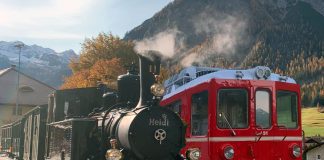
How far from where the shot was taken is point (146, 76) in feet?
23.3

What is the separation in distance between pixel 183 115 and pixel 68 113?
10.8ft

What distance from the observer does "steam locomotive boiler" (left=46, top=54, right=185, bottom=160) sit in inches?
262

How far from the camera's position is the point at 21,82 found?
5562 centimetres

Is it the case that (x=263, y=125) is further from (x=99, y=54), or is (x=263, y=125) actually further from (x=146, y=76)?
(x=99, y=54)

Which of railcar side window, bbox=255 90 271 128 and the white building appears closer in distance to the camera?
railcar side window, bbox=255 90 271 128

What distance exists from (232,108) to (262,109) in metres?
0.84

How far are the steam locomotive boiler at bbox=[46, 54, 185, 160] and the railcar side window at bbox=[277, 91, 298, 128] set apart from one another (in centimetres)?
432

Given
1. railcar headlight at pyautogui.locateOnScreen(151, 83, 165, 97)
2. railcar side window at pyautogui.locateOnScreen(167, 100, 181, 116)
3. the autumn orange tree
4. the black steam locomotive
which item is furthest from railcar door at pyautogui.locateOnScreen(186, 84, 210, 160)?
the autumn orange tree

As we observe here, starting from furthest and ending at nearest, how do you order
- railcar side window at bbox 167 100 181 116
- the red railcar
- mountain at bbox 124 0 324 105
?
1. mountain at bbox 124 0 324 105
2. railcar side window at bbox 167 100 181 116
3. the red railcar

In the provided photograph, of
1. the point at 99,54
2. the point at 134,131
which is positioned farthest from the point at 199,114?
the point at 99,54

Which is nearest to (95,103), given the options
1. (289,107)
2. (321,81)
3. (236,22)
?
(289,107)

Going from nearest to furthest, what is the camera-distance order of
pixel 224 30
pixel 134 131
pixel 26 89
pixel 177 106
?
pixel 134 131
pixel 177 106
pixel 26 89
pixel 224 30

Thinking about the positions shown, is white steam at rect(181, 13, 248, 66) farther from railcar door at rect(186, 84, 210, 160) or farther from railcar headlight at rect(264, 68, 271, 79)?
railcar door at rect(186, 84, 210, 160)

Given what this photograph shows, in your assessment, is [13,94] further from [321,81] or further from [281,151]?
[321,81]
